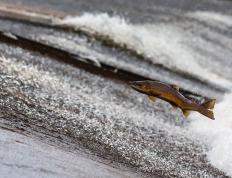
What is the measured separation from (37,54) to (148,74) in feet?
4.93

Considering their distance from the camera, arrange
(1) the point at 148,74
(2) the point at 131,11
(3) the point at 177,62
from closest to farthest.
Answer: (1) the point at 148,74, (3) the point at 177,62, (2) the point at 131,11

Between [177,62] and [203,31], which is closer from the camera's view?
[177,62]

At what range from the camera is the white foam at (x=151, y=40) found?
8672 millimetres

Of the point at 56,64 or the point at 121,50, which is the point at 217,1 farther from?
the point at 56,64

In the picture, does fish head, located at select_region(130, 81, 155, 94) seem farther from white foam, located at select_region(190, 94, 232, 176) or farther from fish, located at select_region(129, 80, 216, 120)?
white foam, located at select_region(190, 94, 232, 176)

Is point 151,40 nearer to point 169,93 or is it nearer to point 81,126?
point 81,126

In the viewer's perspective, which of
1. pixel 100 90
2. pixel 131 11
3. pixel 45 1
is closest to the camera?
pixel 100 90

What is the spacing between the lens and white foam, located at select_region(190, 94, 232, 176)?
587 centimetres

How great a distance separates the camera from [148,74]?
8109 millimetres

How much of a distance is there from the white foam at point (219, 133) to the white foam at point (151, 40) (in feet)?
4.09

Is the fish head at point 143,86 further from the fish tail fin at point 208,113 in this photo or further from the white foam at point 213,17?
the white foam at point 213,17

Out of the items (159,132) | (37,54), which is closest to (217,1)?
(37,54)

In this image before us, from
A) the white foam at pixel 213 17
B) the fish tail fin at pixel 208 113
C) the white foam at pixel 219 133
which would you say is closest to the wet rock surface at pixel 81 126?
the white foam at pixel 219 133

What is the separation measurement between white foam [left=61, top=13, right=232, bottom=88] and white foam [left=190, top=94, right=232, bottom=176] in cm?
125
